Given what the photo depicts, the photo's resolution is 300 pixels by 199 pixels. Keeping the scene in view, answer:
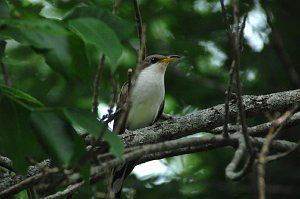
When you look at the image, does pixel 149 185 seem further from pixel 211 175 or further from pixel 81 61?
pixel 81 61

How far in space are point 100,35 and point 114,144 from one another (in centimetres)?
59

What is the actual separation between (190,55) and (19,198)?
367 cm

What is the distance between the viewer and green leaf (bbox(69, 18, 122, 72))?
305 cm

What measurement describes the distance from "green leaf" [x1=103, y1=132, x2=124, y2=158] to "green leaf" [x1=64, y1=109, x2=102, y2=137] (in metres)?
0.06

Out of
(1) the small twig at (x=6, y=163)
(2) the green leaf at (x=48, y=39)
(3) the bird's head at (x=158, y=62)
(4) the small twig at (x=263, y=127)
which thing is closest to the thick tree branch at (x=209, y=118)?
(4) the small twig at (x=263, y=127)

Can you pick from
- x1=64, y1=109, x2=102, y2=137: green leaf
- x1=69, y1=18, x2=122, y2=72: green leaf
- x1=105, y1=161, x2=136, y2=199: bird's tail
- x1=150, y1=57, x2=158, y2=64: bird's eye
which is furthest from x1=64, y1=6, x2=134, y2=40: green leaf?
x1=150, y1=57, x2=158, y2=64: bird's eye

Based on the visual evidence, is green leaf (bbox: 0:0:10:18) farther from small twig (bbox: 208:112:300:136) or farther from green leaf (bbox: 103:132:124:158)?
small twig (bbox: 208:112:300:136)

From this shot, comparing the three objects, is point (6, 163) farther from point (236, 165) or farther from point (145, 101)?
point (145, 101)

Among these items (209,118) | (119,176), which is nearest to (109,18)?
(209,118)

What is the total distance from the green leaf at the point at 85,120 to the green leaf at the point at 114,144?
0.20 ft

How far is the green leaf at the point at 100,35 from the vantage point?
3055mm

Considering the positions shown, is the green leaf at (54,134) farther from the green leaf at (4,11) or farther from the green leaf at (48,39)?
the green leaf at (4,11)

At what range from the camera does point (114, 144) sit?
3.10 m

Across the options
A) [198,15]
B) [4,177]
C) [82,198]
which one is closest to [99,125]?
[4,177]
